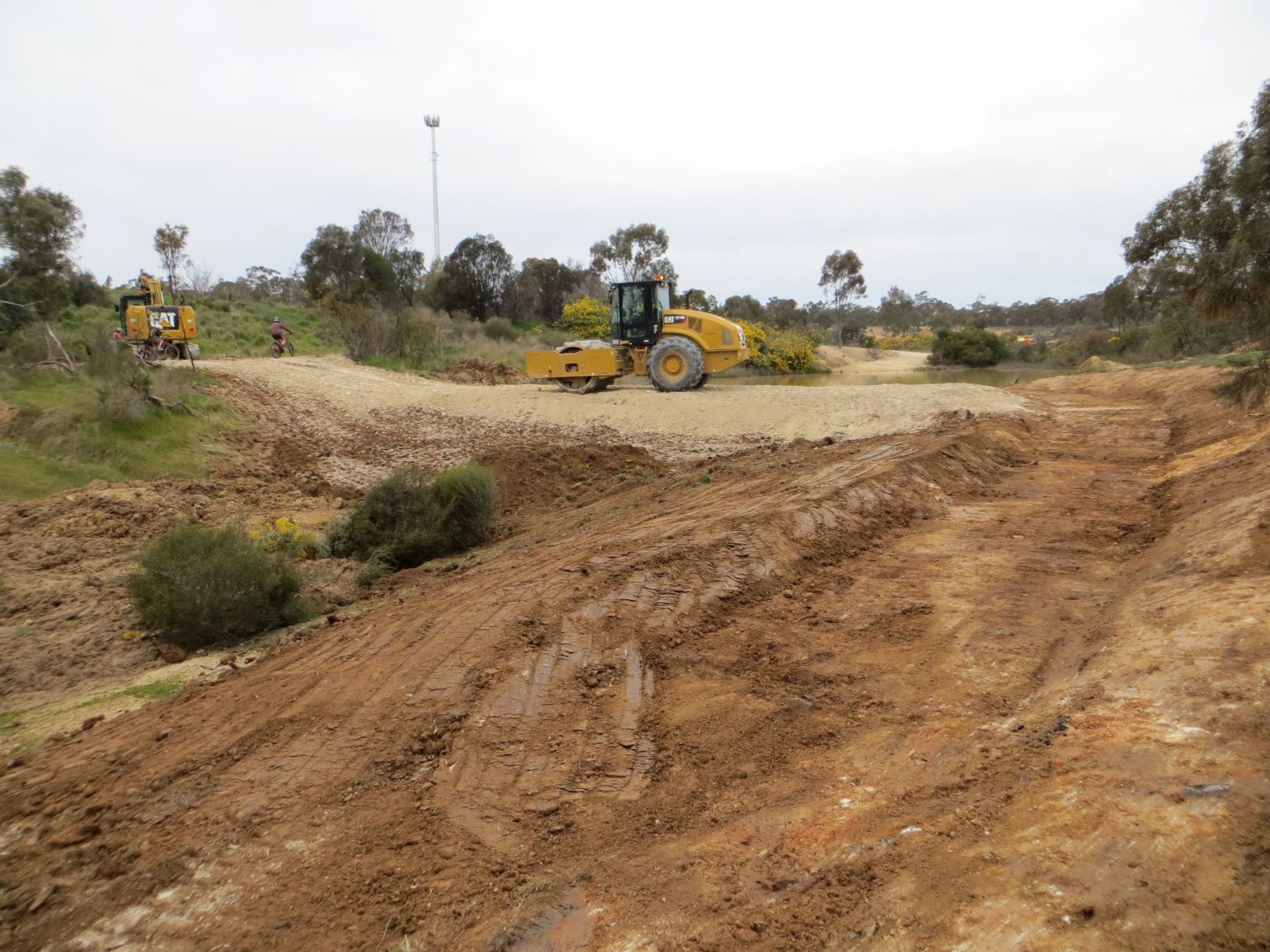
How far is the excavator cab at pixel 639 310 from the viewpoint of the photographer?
790 inches

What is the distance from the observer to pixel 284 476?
14891 mm

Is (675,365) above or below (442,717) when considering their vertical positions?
above

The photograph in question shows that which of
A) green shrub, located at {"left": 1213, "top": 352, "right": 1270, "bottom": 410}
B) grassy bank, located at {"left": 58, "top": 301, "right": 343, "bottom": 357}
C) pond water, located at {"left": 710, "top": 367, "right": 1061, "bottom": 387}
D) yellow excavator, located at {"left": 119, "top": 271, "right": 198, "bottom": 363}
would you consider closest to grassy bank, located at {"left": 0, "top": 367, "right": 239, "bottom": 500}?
yellow excavator, located at {"left": 119, "top": 271, "right": 198, "bottom": 363}

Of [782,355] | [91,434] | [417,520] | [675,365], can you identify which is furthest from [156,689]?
[782,355]

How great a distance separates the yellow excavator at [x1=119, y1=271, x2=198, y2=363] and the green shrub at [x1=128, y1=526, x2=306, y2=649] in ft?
61.8

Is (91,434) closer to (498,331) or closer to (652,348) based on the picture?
(652,348)

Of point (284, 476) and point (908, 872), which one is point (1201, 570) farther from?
point (284, 476)

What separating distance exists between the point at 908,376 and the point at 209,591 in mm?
37108

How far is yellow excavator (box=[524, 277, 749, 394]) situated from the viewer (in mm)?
19828

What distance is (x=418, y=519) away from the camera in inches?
396

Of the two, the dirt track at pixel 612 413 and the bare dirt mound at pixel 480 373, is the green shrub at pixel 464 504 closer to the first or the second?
the dirt track at pixel 612 413

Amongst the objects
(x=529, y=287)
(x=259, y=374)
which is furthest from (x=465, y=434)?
(x=529, y=287)

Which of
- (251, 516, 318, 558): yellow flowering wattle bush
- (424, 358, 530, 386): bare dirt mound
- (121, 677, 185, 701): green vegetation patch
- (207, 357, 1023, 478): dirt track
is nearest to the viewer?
(121, 677, 185, 701): green vegetation patch

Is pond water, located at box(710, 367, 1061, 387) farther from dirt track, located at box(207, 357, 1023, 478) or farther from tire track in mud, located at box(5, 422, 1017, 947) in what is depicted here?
tire track in mud, located at box(5, 422, 1017, 947)
